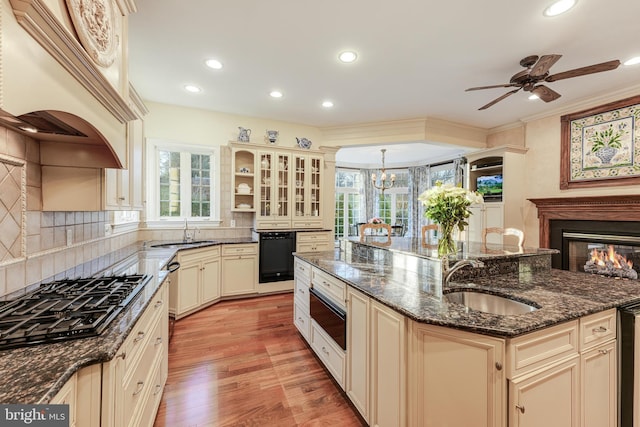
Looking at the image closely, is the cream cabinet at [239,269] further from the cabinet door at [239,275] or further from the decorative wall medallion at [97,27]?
the decorative wall medallion at [97,27]

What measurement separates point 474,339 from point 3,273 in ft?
7.56

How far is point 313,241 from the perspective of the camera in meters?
4.30

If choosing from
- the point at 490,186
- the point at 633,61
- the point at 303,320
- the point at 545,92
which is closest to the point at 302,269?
the point at 303,320

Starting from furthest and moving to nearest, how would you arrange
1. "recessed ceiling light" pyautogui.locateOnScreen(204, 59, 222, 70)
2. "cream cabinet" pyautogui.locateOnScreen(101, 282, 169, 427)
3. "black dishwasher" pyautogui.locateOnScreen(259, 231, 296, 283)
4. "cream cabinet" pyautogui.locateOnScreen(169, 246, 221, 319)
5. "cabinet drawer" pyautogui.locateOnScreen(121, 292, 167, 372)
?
"black dishwasher" pyautogui.locateOnScreen(259, 231, 296, 283) → "cream cabinet" pyautogui.locateOnScreen(169, 246, 221, 319) → "recessed ceiling light" pyautogui.locateOnScreen(204, 59, 222, 70) → "cabinet drawer" pyautogui.locateOnScreen(121, 292, 167, 372) → "cream cabinet" pyautogui.locateOnScreen(101, 282, 169, 427)

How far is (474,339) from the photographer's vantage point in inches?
45.8

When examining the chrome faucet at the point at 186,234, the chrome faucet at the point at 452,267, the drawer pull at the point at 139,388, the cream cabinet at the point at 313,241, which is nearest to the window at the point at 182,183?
the chrome faucet at the point at 186,234

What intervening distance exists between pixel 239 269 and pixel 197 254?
0.71 m

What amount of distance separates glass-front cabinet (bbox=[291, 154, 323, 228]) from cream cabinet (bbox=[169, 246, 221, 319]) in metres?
1.39

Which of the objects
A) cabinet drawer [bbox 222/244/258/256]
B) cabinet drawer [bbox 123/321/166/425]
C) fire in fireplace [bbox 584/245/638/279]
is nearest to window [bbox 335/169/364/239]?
cabinet drawer [bbox 222/244/258/256]

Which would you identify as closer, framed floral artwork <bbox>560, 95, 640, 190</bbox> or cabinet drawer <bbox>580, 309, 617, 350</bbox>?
cabinet drawer <bbox>580, 309, 617, 350</bbox>

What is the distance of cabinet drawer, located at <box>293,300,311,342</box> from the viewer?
248 centimetres

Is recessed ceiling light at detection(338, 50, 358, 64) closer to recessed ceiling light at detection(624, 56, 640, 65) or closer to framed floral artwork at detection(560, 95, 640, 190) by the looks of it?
recessed ceiling light at detection(624, 56, 640, 65)

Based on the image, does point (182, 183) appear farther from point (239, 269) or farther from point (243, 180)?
point (239, 269)

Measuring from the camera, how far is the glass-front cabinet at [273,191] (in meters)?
4.13
